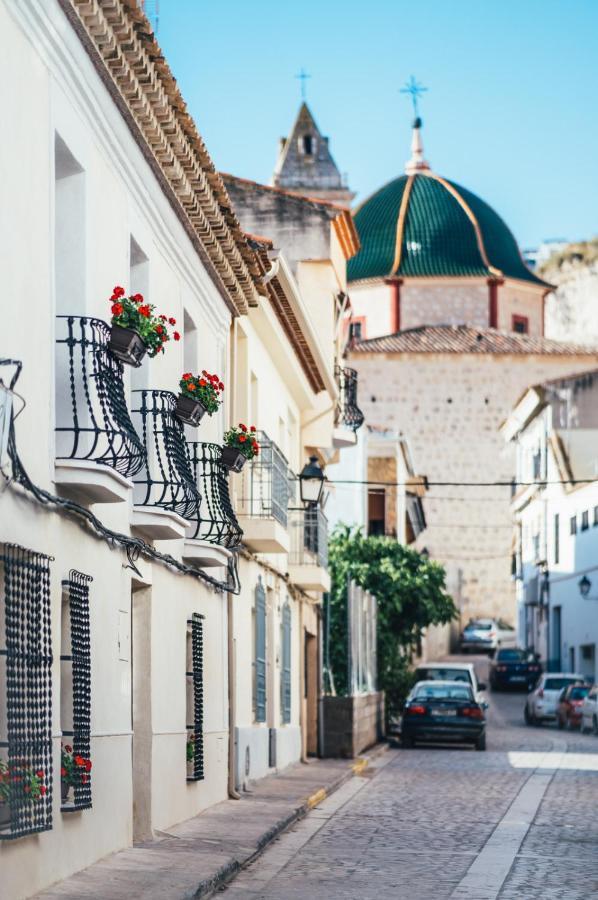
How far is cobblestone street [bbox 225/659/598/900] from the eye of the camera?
1173 centimetres

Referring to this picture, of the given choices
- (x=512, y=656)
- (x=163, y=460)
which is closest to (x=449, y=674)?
(x=512, y=656)

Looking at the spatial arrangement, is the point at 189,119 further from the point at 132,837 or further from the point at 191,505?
the point at 132,837

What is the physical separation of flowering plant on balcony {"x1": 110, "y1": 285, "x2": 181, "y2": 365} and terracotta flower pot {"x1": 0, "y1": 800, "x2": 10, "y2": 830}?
3.15 m

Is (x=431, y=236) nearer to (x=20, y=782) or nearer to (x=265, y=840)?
(x=265, y=840)

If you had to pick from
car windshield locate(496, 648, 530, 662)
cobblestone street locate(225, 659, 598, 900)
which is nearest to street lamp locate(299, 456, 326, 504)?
cobblestone street locate(225, 659, 598, 900)

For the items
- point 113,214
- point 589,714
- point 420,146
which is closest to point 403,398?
point 420,146

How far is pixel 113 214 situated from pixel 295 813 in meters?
6.95

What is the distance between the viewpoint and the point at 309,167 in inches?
3169

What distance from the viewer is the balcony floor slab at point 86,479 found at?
415 inches

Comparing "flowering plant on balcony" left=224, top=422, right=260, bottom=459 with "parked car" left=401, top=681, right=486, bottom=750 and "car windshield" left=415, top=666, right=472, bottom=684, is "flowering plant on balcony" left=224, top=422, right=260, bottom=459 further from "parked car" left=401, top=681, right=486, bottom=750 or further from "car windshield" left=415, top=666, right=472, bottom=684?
"car windshield" left=415, top=666, right=472, bottom=684

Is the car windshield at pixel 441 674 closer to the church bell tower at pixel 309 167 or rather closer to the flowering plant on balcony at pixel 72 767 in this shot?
the flowering plant on balcony at pixel 72 767

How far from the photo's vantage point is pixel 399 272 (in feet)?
227

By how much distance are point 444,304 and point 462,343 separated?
3419 millimetres

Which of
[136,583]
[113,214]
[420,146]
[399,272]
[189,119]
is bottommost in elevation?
[136,583]
